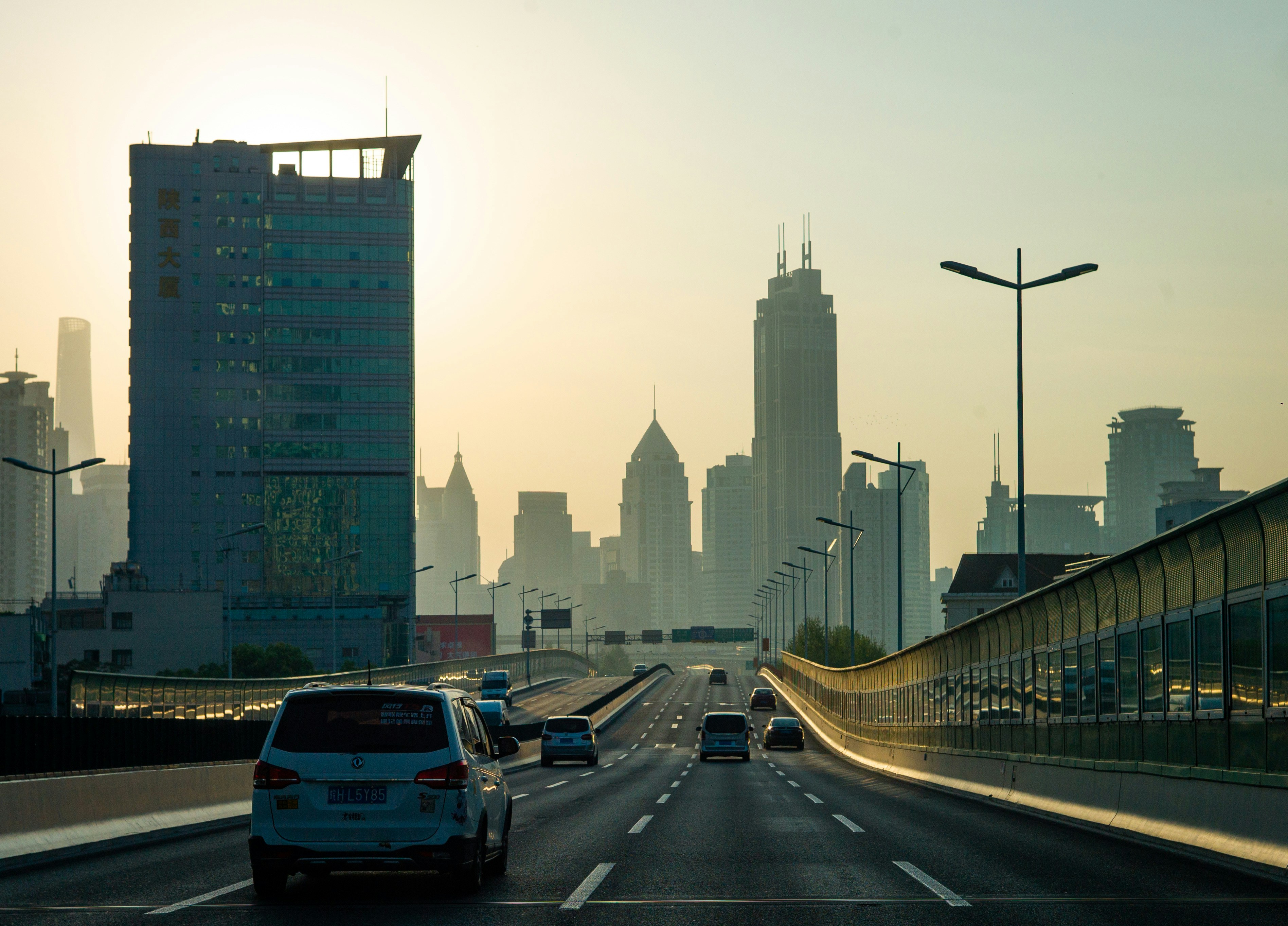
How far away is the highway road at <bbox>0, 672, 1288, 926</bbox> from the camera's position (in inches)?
405

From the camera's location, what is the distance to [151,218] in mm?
154250

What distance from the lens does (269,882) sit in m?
11.2

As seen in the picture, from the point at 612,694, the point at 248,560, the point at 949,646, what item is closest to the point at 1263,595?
the point at 949,646

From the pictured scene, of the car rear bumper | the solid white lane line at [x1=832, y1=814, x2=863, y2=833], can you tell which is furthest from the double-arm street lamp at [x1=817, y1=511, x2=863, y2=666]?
the car rear bumper

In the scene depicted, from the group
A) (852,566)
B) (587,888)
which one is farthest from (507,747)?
(852,566)

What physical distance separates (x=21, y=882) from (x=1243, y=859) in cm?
1179

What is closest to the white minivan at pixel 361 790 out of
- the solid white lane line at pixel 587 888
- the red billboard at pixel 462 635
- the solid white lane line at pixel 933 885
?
the solid white lane line at pixel 587 888

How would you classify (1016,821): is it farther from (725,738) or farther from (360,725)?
(725,738)

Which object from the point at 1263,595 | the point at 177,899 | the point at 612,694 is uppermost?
the point at 1263,595

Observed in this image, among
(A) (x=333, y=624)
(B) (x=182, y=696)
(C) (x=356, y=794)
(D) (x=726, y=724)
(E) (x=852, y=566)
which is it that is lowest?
(D) (x=726, y=724)

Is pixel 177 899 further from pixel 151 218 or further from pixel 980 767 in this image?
pixel 151 218

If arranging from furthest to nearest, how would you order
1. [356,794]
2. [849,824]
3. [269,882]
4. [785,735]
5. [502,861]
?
[785,735]
[849,824]
[502,861]
[269,882]
[356,794]

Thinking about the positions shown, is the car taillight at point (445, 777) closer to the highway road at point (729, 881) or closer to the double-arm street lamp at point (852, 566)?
the highway road at point (729, 881)

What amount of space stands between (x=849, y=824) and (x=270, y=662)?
10049 cm
